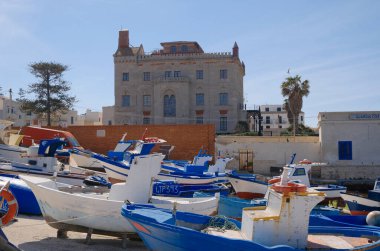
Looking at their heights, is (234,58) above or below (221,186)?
above

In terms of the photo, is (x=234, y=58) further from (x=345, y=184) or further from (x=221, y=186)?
(x=221, y=186)

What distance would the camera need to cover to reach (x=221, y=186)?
19641 mm

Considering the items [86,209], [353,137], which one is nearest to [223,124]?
[353,137]

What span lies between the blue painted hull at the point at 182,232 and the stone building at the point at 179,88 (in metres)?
43.1

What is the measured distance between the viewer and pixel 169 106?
176 feet

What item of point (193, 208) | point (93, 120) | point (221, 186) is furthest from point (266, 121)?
point (193, 208)

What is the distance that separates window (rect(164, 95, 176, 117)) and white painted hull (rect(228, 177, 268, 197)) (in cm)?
3442

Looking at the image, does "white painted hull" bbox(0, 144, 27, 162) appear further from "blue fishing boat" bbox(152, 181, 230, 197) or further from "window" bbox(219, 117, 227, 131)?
"window" bbox(219, 117, 227, 131)

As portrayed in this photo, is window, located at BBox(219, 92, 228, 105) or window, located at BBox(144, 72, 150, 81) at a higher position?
window, located at BBox(144, 72, 150, 81)

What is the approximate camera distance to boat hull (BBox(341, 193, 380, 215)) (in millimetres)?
17219

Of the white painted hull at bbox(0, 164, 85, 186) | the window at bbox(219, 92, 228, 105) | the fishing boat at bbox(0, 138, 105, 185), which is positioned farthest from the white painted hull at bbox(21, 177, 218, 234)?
the window at bbox(219, 92, 228, 105)

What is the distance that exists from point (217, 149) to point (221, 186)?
13938 millimetres

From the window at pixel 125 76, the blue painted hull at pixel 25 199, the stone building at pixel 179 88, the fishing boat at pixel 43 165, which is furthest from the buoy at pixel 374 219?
the window at pixel 125 76

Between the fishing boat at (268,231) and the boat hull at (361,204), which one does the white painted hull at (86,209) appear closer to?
the fishing boat at (268,231)
